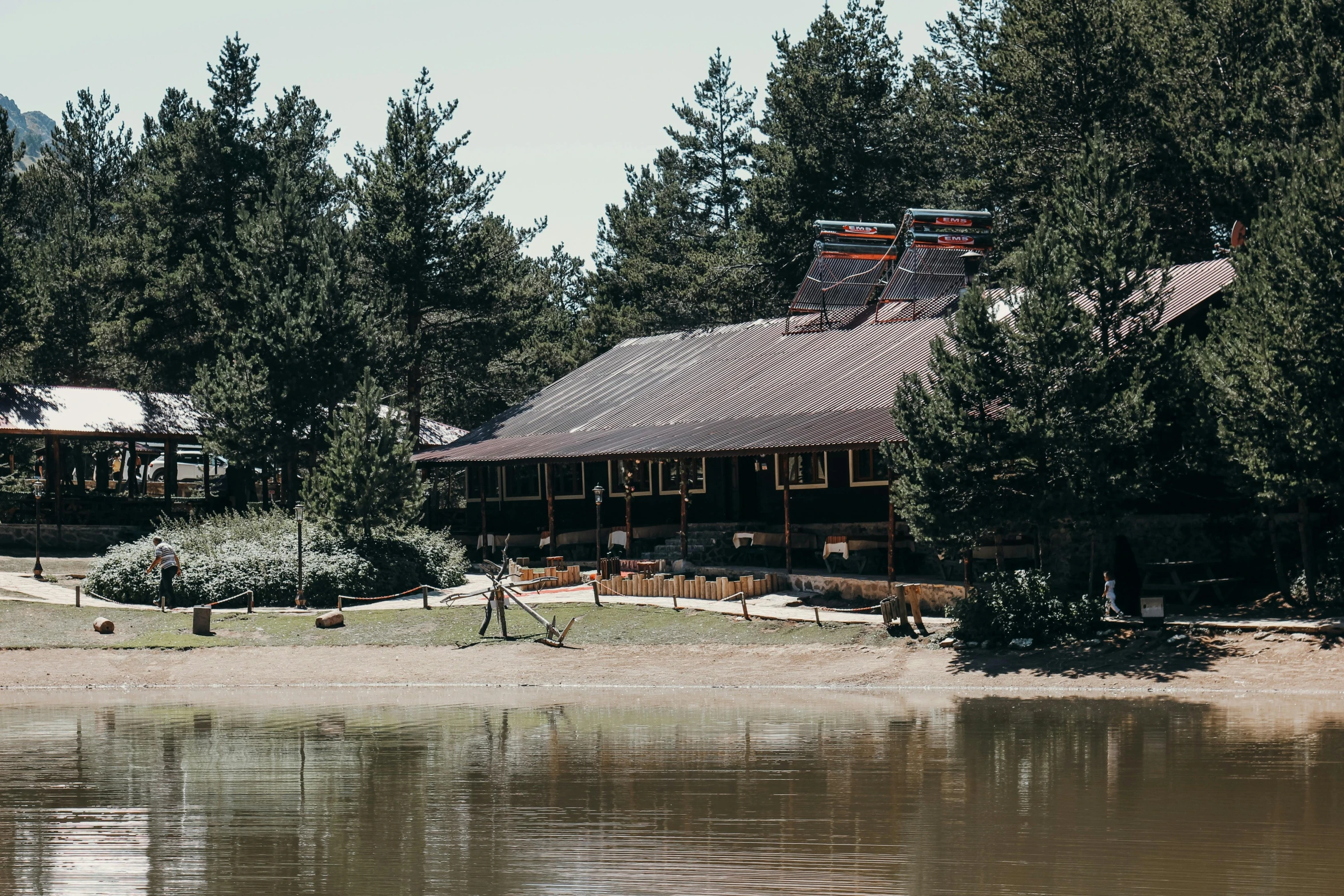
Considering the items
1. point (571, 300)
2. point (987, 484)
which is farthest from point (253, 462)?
point (571, 300)

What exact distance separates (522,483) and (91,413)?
13.2 metres

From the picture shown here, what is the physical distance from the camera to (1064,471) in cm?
2564

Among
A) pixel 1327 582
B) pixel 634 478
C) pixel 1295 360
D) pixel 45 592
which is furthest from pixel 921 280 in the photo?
pixel 45 592

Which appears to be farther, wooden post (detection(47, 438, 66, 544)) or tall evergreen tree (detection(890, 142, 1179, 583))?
wooden post (detection(47, 438, 66, 544))

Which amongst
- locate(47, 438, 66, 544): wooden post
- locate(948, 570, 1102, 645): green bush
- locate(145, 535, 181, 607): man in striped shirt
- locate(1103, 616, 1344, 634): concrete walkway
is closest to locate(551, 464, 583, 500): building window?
locate(145, 535, 181, 607): man in striped shirt

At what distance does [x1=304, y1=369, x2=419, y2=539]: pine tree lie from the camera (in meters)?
34.3

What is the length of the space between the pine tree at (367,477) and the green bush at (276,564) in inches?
27.5

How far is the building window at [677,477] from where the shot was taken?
40.0 meters

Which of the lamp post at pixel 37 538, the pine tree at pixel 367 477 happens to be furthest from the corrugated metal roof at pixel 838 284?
the lamp post at pixel 37 538

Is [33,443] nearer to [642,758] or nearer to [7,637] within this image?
[7,637]

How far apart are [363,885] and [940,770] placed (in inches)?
288

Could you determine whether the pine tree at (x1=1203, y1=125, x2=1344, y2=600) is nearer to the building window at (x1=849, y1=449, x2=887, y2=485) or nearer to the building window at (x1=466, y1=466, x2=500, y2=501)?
the building window at (x1=849, y1=449, x2=887, y2=485)

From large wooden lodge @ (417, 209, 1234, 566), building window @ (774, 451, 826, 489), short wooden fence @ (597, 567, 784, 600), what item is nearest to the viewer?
short wooden fence @ (597, 567, 784, 600)

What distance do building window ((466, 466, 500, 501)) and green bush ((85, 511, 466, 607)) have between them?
381 inches
